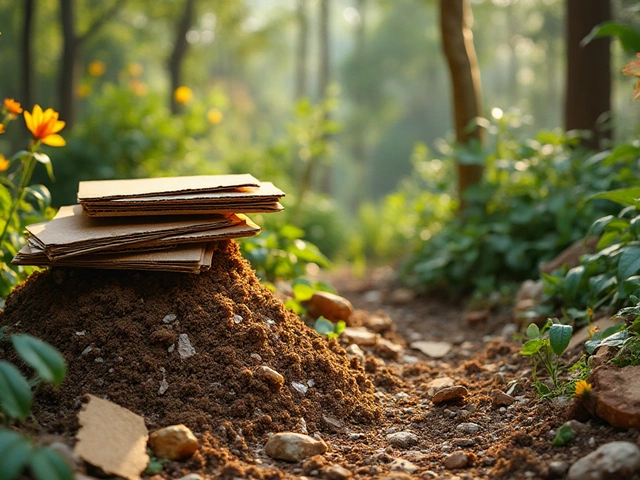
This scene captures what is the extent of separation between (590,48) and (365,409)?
4.15m

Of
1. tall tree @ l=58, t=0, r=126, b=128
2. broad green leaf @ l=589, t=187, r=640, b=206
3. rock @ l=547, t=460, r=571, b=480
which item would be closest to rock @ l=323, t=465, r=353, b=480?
rock @ l=547, t=460, r=571, b=480

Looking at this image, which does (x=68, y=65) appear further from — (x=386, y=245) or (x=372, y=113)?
(x=372, y=113)

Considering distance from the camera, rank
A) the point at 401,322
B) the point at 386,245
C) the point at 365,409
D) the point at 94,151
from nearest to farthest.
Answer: the point at 365,409 < the point at 401,322 < the point at 94,151 < the point at 386,245

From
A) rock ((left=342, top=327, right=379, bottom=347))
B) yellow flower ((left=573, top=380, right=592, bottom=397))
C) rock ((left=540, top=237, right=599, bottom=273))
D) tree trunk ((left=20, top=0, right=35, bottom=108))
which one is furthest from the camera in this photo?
tree trunk ((left=20, top=0, right=35, bottom=108))

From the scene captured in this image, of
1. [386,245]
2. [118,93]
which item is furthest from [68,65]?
[386,245]

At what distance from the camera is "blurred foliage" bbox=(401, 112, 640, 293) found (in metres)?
4.05

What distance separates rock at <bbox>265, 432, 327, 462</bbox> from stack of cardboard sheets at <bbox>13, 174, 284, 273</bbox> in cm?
66

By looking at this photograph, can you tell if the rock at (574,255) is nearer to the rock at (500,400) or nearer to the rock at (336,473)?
the rock at (500,400)

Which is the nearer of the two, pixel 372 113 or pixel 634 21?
pixel 634 21

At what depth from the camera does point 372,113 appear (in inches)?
1019

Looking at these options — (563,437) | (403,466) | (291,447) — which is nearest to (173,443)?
(291,447)

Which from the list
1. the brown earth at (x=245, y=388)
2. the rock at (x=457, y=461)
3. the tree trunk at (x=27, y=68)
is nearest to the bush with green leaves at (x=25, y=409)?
the brown earth at (x=245, y=388)

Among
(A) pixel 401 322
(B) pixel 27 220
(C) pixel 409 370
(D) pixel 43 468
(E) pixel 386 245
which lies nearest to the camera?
(D) pixel 43 468

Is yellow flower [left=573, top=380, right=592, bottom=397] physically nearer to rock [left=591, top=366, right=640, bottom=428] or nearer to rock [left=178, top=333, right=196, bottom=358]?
rock [left=591, top=366, right=640, bottom=428]
